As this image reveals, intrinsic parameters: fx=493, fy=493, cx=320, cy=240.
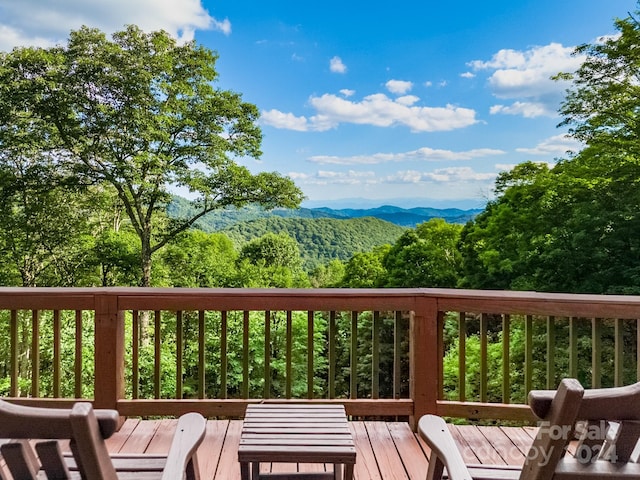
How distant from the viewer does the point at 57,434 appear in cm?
113

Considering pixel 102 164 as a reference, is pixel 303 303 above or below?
below

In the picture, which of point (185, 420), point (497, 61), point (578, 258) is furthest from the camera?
point (497, 61)

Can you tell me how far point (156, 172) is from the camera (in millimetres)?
16250

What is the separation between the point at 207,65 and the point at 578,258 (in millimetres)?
13263

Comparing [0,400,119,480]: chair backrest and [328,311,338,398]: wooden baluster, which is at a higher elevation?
[0,400,119,480]: chair backrest

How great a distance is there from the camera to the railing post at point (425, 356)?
9.97 feet

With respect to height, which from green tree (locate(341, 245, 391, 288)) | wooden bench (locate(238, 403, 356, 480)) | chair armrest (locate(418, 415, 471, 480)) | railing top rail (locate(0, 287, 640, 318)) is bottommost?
green tree (locate(341, 245, 391, 288))

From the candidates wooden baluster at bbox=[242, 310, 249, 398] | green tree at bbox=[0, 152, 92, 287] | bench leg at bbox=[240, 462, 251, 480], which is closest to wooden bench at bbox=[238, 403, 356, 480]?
bench leg at bbox=[240, 462, 251, 480]

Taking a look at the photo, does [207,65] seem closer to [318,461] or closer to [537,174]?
[537,174]

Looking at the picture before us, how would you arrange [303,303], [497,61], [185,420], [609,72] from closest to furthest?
[185,420] → [303,303] → [609,72] → [497,61]

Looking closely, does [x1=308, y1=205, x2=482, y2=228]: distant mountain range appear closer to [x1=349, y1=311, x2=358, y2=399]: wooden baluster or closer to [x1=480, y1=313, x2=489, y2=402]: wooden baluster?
[x1=480, y1=313, x2=489, y2=402]: wooden baluster

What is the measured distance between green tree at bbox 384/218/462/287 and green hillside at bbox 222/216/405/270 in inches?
110

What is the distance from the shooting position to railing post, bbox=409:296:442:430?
120 inches

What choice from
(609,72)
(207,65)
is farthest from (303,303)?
(207,65)
